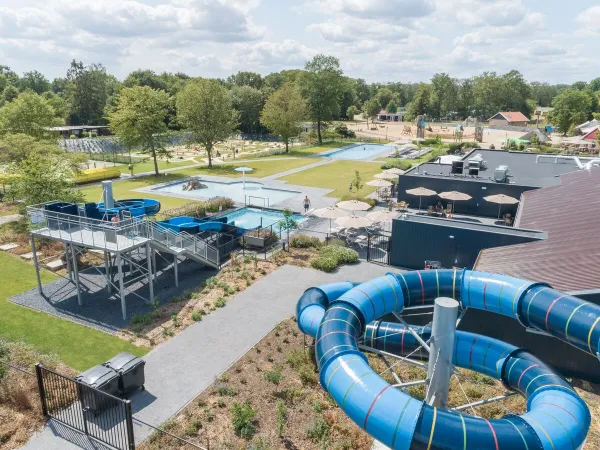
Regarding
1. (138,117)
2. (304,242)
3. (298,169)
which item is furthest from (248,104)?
(304,242)

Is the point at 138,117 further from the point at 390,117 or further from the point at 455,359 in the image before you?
the point at 390,117

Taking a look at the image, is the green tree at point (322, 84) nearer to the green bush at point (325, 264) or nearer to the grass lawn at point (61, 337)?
the green bush at point (325, 264)

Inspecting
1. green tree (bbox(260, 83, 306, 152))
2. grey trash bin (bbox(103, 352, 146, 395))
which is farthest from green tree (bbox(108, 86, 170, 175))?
grey trash bin (bbox(103, 352, 146, 395))

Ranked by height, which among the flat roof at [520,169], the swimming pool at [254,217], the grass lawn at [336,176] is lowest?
the swimming pool at [254,217]

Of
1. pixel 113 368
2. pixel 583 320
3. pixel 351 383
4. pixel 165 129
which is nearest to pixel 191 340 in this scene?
pixel 113 368

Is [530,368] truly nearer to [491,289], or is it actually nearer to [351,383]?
[491,289]

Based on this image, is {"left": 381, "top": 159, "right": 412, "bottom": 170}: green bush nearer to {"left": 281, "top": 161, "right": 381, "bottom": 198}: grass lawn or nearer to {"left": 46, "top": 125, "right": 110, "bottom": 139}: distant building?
{"left": 281, "top": 161, "right": 381, "bottom": 198}: grass lawn

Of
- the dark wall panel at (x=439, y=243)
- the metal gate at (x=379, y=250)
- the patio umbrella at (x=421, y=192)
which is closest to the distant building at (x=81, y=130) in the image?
the patio umbrella at (x=421, y=192)
